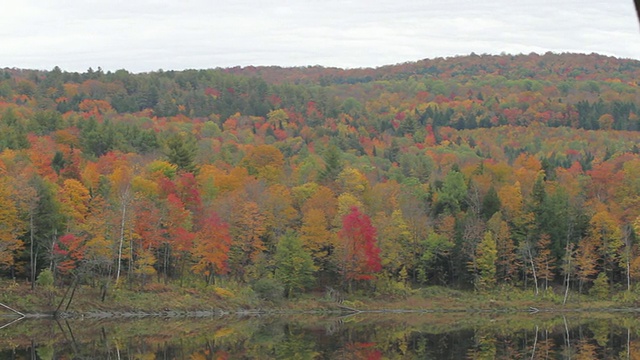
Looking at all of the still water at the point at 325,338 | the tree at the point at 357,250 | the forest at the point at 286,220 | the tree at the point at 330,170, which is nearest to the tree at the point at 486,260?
the forest at the point at 286,220

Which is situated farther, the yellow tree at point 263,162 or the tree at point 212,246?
the yellow tree at point 263,162

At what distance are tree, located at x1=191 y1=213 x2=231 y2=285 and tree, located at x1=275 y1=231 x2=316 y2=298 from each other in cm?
401

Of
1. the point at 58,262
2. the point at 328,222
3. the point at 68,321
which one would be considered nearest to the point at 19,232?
the point at 58,262

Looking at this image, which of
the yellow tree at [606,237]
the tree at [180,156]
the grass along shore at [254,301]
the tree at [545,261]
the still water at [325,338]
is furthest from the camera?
the tree at [180,156]

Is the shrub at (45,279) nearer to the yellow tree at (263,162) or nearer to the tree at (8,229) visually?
the tree at (8,229)

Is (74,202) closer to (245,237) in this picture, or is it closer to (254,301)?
(245,237)

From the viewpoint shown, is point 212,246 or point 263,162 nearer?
point 212,246

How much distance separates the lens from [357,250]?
253 feet

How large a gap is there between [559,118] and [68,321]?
477ft

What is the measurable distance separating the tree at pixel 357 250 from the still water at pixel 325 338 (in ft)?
17.3

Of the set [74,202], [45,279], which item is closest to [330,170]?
[74,202]

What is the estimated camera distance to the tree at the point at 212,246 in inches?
2896

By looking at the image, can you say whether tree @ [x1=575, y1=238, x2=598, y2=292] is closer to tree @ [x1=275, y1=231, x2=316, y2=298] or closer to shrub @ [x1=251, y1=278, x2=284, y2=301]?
tree @ [x1=275, y1=231, x2=316, y2=298]

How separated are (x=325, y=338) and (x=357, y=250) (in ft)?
63.5
